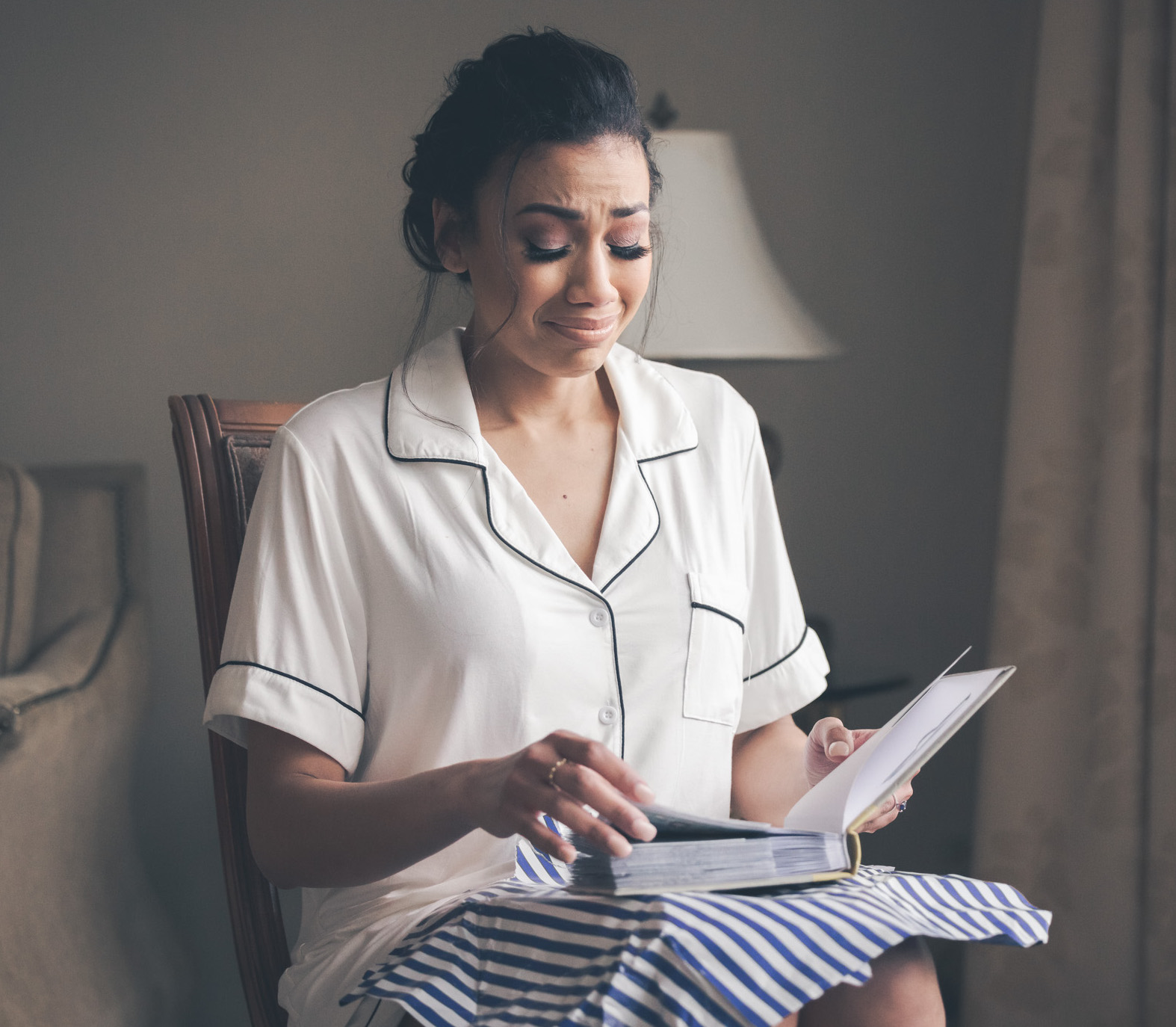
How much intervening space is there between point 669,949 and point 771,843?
106 mm

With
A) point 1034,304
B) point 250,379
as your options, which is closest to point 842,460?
point 1034,304

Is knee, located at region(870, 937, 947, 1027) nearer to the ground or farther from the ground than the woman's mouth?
nearer to the ground

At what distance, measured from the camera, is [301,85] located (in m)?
1.78

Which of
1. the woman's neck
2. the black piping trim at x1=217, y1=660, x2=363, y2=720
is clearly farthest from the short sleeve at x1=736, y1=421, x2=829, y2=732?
the black piping trim at x1=217, y1=660, x2=363, y2=720

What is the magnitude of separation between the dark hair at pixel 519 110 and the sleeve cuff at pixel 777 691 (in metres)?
0.57

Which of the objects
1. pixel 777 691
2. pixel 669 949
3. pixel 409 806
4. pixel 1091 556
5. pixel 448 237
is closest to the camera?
pixel 669 949

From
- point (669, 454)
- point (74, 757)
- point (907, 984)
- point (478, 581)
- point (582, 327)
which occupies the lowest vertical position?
point (74, 757)

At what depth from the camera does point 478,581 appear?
39.6 inches

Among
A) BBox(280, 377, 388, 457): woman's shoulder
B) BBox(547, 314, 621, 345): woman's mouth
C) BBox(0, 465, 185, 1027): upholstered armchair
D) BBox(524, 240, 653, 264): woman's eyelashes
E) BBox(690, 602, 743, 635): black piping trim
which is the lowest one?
BBox(0, 465, 185, 1027): upholstered armchair

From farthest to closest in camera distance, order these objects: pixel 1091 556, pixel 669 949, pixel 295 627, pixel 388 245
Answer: pixel 388 245 → pixel 1091 556 → pixel 295 627 → pixel 669 949

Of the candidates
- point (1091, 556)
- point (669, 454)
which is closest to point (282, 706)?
point (669, 454)

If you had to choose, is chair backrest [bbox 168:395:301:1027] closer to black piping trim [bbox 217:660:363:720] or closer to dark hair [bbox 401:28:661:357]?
black piping trim [bbox 217:660:363:720]

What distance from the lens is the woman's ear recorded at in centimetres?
107

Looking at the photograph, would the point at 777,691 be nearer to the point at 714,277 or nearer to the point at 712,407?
the point at 712,407
